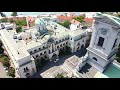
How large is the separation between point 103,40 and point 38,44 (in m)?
17.4

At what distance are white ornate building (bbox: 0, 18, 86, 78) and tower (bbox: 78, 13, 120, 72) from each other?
13271 mm

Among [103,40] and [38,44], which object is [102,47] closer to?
[103,40]

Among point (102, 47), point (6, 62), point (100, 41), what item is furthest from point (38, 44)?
point (102, 47)

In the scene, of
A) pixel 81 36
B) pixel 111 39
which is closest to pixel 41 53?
pixel 81 36

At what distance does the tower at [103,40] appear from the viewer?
59.0 ft

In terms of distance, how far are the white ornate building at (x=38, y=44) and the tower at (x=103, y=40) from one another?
1327 cm

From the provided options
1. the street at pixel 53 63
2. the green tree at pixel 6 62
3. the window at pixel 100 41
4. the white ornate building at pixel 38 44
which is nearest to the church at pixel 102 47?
the window at pixel 100 41

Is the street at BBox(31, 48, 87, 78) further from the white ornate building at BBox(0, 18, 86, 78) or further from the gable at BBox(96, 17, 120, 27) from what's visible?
the gable at BBox(96, 17, 120, 27)

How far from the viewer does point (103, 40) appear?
20156 millimetres

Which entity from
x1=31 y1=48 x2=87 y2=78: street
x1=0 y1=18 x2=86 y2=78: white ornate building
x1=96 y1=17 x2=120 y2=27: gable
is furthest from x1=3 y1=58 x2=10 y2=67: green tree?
x1=96 y1=17 x2=120 y2=27: gable

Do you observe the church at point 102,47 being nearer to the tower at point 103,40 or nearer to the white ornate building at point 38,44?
the tower at point 103,40

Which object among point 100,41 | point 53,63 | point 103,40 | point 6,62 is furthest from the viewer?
point 53,63

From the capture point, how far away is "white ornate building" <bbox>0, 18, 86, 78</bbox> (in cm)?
2819
